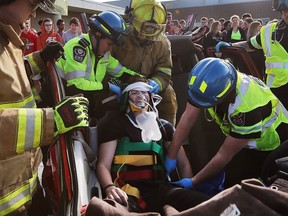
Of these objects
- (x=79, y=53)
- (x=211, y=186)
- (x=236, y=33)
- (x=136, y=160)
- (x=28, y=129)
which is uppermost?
(x=236, y=33)

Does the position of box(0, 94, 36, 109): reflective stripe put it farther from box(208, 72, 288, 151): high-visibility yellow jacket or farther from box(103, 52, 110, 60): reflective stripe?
box(103, 52, 110, 60): reflective stripe

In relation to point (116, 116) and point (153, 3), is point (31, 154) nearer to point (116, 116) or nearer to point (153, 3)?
point (116, 116)

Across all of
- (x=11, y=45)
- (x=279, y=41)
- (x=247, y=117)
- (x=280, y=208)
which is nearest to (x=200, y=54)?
(x=279, y=41)

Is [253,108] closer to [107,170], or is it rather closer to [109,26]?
[107,170]

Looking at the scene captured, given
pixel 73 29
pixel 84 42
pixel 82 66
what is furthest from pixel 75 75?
pixel 73 29

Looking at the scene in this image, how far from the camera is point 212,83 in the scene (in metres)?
2.17

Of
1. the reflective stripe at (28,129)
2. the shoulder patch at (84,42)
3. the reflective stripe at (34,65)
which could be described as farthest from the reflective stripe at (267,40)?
the reflective stripe at (28,129)

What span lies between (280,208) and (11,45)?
1.44 m

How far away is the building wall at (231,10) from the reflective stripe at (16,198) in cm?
2731

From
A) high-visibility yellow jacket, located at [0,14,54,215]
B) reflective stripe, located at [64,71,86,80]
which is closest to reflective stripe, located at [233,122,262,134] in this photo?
high-visibility yellow jacket, located at [0,14,54,215]

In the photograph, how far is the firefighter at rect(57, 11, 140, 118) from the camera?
298cm

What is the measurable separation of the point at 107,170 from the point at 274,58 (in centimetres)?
221

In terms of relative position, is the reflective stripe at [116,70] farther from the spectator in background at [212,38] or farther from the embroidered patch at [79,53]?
the spectator in background at [212,38]

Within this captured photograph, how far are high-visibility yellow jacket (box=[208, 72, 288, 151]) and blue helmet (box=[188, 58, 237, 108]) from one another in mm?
112
